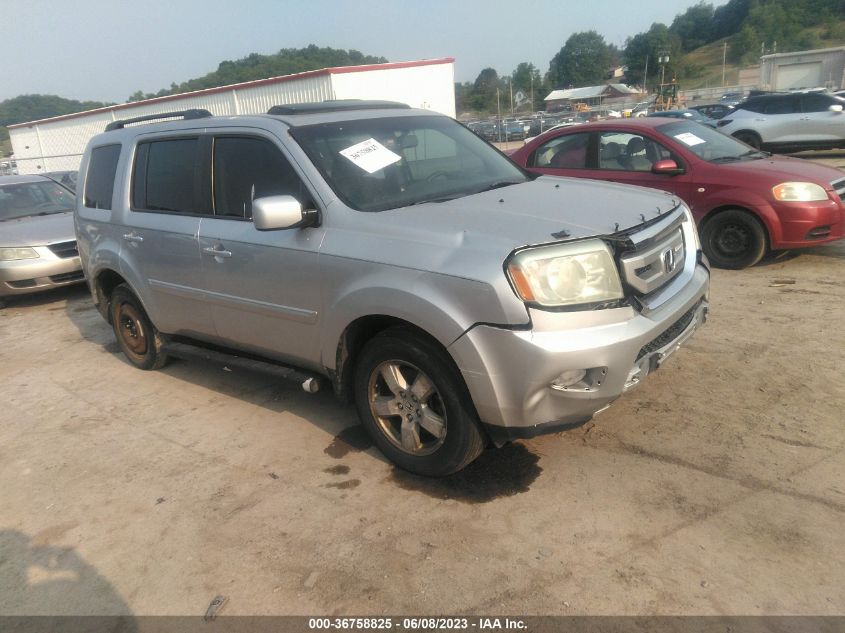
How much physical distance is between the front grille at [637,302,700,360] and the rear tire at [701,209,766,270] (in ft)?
11.7

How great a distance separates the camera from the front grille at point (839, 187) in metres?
6.61

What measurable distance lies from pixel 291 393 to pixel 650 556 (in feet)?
9.32

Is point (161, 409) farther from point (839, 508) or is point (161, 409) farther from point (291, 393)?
A: point (839, 508)

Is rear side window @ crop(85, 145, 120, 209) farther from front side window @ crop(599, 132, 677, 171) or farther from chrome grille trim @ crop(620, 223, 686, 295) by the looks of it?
front side window @ crop(599, 132, 677, 171)

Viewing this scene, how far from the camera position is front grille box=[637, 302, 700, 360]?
10.00 ft

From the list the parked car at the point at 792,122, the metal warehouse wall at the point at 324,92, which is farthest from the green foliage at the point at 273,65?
the parked car at the point at 792,122

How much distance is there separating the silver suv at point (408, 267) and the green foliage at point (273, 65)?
6132 centimetres

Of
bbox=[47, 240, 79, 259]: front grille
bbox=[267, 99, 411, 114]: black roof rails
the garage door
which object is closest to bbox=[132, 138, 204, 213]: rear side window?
bbox=[267, 99, 411, 114]: black roof rails

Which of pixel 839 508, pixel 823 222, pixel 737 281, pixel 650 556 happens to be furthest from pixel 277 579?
pixel 823 222

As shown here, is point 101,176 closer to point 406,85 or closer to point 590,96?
point 406,85

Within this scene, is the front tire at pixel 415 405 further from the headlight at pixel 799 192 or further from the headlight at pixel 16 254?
the headlight at pixel 16 254

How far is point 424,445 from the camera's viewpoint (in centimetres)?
339

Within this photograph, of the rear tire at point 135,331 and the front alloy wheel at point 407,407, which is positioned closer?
Result: the front alloy wheel at point 407,407

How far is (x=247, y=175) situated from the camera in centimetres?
397
